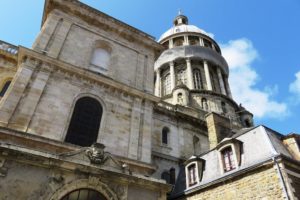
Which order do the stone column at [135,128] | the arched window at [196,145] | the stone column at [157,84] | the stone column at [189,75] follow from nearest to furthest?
the stone column at [135,128]
the arched window at [196,145]
the stone column at [189,75]
the stone column at [157,84]

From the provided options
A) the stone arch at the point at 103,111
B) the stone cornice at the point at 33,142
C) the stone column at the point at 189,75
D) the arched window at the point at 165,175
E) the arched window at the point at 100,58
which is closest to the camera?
the stone cornice at the point at 33,142

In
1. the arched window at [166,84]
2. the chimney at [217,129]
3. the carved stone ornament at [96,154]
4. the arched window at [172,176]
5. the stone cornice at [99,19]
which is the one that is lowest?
the carved stone ornament at [96,154]

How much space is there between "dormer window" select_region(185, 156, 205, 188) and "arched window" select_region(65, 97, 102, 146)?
495cm

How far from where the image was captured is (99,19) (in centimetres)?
1730

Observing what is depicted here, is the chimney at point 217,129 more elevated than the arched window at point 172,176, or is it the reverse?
the chimney at point 217,129

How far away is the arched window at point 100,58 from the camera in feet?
51.4

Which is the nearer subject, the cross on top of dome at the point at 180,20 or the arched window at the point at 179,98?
the arched window at the point at 179,98

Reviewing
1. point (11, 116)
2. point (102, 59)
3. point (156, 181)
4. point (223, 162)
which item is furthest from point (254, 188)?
point (102, 59)

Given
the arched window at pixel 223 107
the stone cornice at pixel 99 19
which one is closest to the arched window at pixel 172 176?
the stone cornice at pixel 99 19

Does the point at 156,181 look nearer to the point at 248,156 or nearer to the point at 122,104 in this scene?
the point at 248,156

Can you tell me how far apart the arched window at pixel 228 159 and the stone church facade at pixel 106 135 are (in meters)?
0.05

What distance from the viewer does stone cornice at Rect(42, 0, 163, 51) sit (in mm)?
16328

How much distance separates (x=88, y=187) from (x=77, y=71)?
22.3 feet

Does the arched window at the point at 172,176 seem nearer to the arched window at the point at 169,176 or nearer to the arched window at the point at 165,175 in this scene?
the arched window at the point at 169,176
